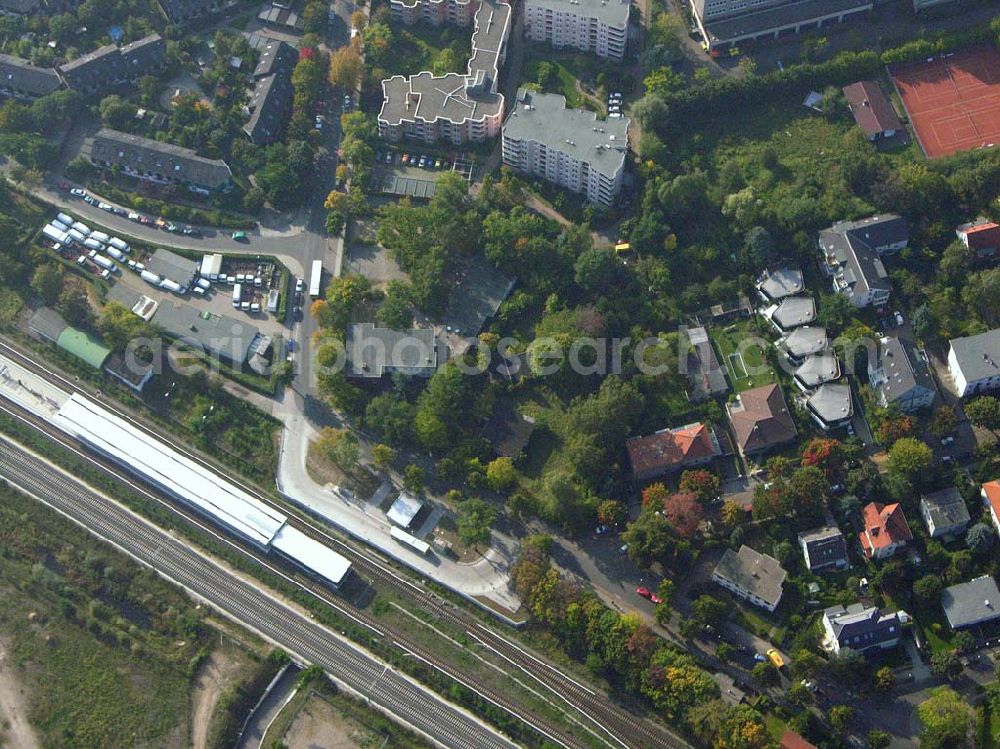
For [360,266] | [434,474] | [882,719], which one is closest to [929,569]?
[882,719]

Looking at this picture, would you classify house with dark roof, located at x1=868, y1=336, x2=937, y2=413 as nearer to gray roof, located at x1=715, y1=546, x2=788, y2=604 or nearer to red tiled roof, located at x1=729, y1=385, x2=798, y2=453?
red tiled roof, located at x1=729, y1=385, x2=798, y2=453

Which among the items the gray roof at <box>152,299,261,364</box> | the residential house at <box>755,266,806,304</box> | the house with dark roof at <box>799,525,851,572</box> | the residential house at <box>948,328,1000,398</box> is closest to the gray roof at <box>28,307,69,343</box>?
the gray roof at <box>152,299,261,364</box>

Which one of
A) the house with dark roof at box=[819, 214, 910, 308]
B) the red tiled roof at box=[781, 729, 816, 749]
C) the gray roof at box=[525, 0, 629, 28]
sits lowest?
the red tiled roof at box=[781, 729, 816, 749]

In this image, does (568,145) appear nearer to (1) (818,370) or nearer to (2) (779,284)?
(2) (779,284)

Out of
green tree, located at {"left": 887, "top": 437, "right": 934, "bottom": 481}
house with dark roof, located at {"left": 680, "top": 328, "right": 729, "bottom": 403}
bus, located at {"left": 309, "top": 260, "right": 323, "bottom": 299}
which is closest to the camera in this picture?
green tree, located at {"left": 887, "top": 437, "right": 934, "bottom": 481}

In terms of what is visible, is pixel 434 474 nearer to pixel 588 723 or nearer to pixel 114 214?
pixel 588 723

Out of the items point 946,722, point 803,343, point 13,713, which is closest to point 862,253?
point 803,343

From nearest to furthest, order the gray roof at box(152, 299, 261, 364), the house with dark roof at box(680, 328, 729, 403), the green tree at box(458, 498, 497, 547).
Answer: the green tree at box(458, 498, 497, 547) < the house with dark roof at box(680, 328, 729, 403) < the gray roof at box(152, 299, 261, 364)
